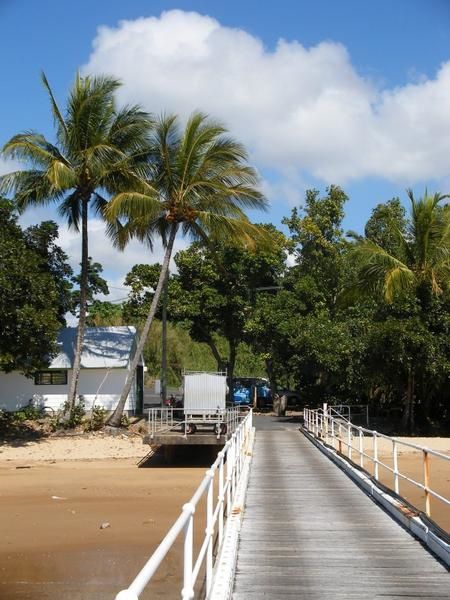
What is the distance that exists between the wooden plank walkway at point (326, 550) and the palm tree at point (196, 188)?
1453cm

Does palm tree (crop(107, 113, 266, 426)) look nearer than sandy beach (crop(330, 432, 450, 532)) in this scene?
No

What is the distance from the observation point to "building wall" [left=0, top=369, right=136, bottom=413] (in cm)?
2939

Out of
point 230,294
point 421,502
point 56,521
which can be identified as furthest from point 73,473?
point 230,294

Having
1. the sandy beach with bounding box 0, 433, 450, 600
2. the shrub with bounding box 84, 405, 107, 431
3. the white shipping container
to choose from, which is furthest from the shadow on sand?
the shrub with bounding box 84, 405, 107, 431

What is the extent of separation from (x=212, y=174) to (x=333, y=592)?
2195 cm

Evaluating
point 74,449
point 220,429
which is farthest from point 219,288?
point 220,429

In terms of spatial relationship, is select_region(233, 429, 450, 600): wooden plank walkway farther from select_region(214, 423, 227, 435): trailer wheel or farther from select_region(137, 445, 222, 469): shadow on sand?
select_region(137, 445, 222, 469): shadow on sand

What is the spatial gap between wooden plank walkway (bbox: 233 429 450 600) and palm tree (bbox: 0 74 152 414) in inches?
611

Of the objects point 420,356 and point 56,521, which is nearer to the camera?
point 56,521

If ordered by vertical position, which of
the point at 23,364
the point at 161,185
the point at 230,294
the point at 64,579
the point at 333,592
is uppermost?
the point at 161,185

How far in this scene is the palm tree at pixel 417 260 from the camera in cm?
2539

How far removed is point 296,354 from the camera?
34.6 m

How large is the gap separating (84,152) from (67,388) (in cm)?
1056

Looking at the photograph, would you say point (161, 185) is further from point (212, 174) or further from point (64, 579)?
point (64, 579)
